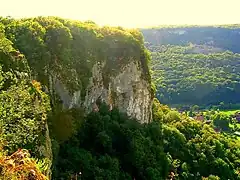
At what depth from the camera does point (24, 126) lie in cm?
2928

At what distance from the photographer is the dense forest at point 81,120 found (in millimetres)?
32219

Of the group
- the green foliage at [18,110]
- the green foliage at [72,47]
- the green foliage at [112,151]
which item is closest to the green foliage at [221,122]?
the green foliage at [72,47]

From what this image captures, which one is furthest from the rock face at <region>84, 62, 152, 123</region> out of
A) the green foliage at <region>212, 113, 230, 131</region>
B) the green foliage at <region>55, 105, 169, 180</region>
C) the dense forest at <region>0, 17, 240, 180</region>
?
the green foliage at <region>212, 113, 230, 131</region>

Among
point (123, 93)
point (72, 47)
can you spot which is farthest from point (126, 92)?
point (72, 47)

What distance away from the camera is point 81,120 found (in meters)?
51.9

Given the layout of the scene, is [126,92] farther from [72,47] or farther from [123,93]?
[72,47]

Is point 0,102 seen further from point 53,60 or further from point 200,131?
point 200,131

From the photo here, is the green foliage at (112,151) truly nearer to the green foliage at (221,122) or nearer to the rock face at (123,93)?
the rock face at (123,93)

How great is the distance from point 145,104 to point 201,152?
11.1m

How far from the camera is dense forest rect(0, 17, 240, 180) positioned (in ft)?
106

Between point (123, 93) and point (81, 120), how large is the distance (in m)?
11.2

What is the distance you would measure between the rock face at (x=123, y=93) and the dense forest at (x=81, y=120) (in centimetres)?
72

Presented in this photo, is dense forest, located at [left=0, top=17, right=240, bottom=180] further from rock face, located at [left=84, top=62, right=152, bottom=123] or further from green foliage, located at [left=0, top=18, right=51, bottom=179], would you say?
rock face, located at [left=84, top=62, right=152, bottom=123]

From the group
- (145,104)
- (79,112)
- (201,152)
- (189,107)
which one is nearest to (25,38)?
(79,112)
